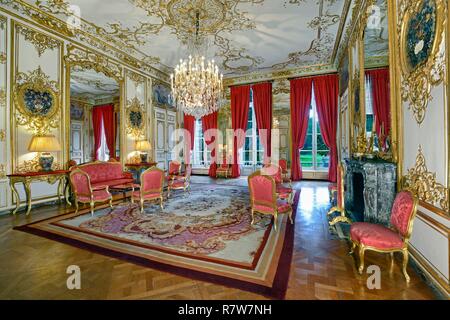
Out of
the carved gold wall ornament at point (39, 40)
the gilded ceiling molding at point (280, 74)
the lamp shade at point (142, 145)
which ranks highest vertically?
the gilded ceiling molding at point (280, 74)

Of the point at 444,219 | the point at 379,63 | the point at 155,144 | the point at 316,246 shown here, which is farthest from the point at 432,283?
the point at 155,144

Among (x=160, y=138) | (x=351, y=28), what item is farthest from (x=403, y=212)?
(x=160, y=138)

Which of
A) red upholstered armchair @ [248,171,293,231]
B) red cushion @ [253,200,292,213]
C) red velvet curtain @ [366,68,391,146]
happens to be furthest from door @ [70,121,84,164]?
red velvet curtain @ [366,68,391,146]

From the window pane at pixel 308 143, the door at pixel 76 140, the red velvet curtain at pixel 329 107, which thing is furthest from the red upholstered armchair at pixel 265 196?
the door at pixel 76 140

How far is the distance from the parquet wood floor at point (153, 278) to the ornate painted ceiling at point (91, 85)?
4829 mm

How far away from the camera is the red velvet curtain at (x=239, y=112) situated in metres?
8.64

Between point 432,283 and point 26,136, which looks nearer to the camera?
point 432,283

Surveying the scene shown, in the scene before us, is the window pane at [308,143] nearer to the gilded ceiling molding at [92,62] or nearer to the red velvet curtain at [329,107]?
the red velvet curtain at [329,107]

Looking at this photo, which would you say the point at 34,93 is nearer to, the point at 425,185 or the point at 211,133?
the point at 211,133

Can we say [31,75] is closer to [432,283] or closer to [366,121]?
[366,121]

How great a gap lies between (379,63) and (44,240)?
18.6 ft

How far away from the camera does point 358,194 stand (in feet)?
13.2

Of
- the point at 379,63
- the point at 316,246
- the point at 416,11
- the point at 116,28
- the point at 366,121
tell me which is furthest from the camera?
the point at 116,28

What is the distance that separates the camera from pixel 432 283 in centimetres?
195
